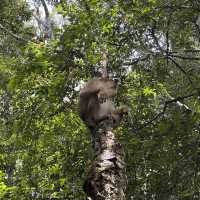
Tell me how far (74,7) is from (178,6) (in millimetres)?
1769

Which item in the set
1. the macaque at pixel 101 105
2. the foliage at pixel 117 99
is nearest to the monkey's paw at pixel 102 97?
the macaque at pixel 101 105

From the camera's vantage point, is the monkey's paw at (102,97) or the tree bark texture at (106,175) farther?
the monkey's paw at (102,97)

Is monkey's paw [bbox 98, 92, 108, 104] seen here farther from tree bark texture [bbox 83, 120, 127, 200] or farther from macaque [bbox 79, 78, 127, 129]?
tree bark texture [bbox 83, 120, 127, 200]

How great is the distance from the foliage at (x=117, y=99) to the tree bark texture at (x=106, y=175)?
2.08 m

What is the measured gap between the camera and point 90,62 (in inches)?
274

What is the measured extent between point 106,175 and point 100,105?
0.97 metres

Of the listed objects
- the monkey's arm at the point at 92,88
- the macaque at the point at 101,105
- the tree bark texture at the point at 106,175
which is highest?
the monkey's arm at the point at 92,88

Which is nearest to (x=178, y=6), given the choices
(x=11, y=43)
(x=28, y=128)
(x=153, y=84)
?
(x=153, y=84)

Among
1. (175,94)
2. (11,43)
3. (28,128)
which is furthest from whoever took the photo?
(11,43)

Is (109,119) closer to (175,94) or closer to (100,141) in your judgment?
(100,141)

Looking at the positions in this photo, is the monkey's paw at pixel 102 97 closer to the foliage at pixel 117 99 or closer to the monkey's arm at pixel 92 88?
the monkey's arm at pixel 92 88

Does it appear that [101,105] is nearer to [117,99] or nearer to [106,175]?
[106,175]

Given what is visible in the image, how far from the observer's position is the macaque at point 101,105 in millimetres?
4797

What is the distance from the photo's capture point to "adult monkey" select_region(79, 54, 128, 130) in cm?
480
